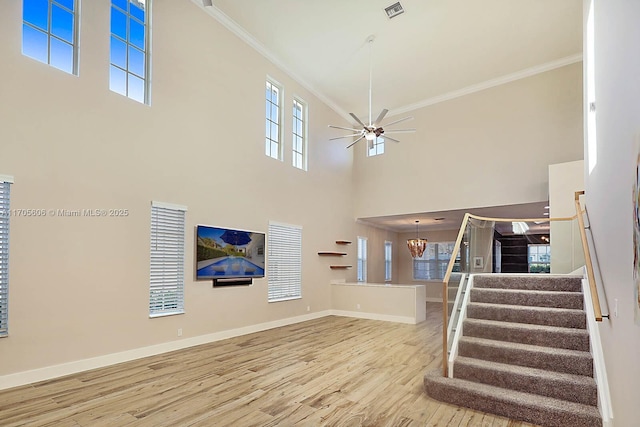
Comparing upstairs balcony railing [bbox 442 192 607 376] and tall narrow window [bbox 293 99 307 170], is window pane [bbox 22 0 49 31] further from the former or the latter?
upstairs balcony railing [bbox 442 192 607 376]

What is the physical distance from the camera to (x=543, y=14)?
21.1 ft

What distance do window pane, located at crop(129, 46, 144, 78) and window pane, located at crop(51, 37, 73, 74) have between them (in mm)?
820

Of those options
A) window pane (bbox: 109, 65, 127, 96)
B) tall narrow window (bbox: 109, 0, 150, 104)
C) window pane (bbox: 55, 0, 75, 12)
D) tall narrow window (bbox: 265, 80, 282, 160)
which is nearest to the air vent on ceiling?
tall narrow window (bbox: 265, 80, 282, 160)

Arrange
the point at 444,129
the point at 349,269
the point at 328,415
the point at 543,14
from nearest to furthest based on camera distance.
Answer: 1. the point at 328,415
2. the point at 543,14
3. the point at 444,129
4. the point at 349,269

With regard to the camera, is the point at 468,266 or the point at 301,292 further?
the point at 301,292

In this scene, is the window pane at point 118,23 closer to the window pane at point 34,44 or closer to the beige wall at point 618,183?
the window pane at point 34,44

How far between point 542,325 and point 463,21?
5.52 metres

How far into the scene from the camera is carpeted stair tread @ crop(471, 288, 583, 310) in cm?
424

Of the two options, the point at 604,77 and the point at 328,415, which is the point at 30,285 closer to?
the point at 328,415

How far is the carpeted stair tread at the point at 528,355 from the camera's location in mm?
3461

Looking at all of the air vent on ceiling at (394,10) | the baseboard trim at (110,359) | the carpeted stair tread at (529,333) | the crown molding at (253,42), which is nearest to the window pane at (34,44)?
the crown molding at (253,42)

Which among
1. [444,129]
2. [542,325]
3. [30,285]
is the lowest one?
[542,325]

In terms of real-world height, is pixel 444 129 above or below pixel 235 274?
A: above

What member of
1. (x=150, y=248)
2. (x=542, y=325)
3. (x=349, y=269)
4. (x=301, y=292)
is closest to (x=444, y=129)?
(x=349, y=269)
